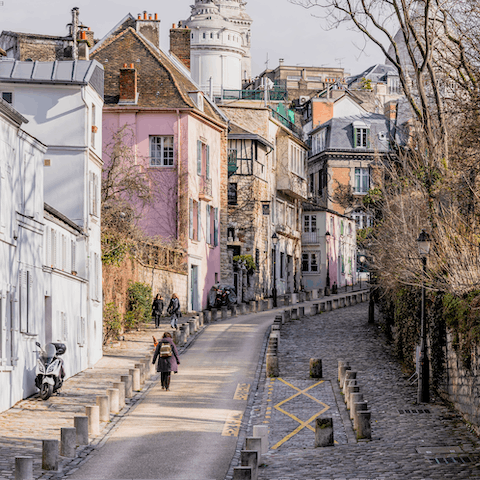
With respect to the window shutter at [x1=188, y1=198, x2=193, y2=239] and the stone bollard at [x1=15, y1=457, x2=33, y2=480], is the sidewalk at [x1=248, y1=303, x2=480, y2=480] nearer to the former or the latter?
the stone bollard at [x1=15, y1=457, x2=33, y2=480]

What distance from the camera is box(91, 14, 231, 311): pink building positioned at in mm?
43594

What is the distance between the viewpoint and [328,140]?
75.1 m

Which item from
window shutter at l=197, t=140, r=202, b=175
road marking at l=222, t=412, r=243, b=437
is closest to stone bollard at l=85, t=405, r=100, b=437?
road marking at l=222, t=412, r=243, b=437

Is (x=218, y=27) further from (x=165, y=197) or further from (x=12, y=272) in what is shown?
(x=12, y=272)

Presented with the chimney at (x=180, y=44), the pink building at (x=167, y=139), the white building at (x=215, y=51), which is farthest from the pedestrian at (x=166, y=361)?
the white building at (x=215, y=51)

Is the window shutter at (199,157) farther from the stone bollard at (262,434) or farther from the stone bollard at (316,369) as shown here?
the stone bollard at (262,434)

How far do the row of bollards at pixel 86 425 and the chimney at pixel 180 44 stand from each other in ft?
103

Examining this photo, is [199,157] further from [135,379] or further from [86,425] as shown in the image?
[86,425]

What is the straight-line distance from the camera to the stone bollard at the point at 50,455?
14148 millimetres

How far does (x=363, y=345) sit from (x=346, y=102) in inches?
1981

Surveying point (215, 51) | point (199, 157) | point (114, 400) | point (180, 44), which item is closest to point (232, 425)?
point (114, 400)

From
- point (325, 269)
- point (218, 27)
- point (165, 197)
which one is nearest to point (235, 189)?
point (165, 197)

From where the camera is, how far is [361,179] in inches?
2936

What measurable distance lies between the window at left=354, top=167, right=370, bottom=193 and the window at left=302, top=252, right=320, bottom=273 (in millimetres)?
10520
